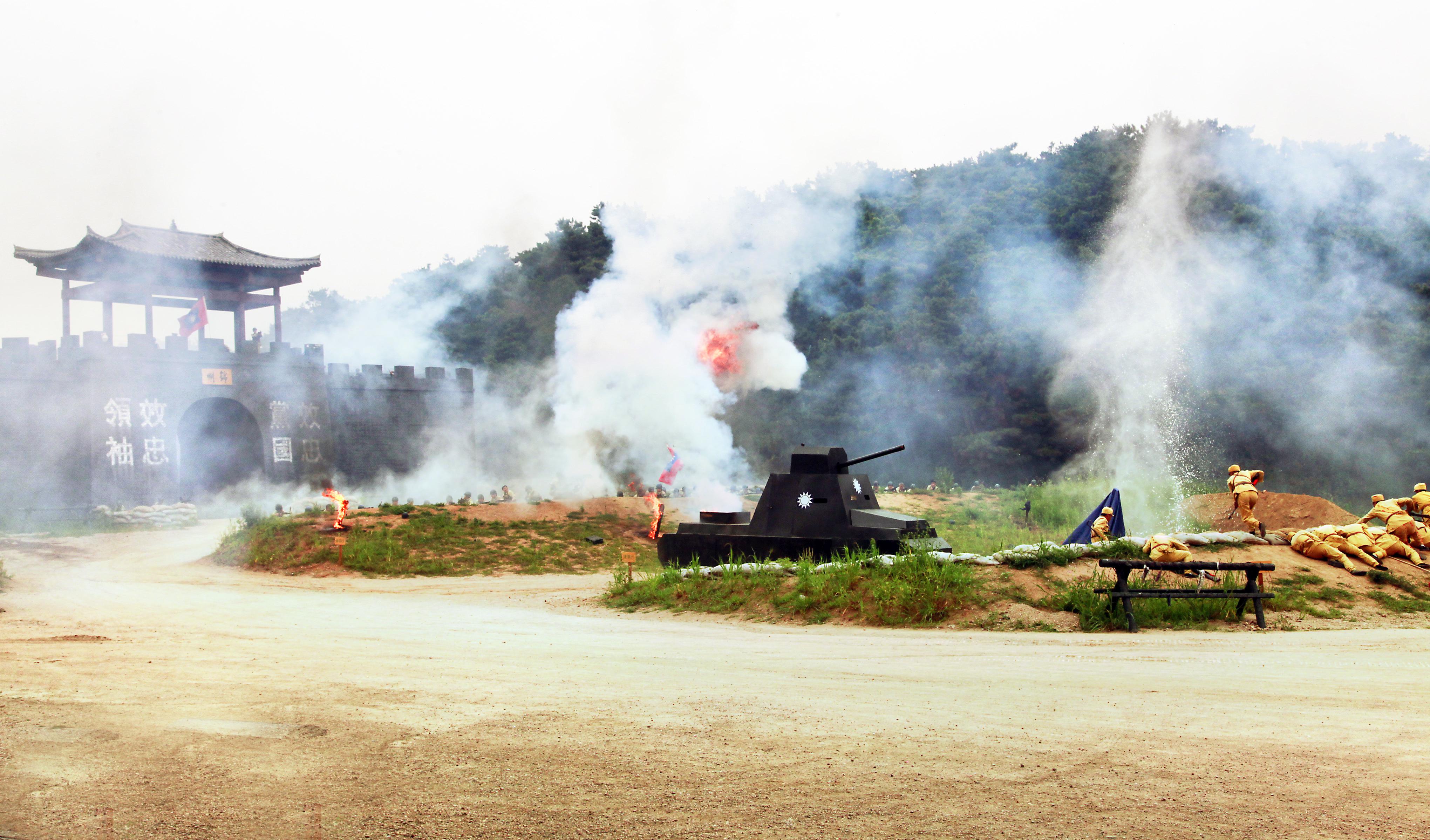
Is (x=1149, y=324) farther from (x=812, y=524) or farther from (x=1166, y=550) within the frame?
(x=1166, y=550)

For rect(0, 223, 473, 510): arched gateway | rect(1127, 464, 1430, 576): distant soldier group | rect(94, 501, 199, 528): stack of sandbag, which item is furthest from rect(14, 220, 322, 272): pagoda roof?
rect(1127, 464, 1430, 576): distant soldier group

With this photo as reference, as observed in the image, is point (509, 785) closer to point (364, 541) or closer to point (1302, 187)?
point (364, 541)

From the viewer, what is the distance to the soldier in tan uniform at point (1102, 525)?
1268 centimetres

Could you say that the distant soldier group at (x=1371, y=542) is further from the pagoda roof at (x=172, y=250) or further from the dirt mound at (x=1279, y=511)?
the pagoda roof at (x=172, y=250)

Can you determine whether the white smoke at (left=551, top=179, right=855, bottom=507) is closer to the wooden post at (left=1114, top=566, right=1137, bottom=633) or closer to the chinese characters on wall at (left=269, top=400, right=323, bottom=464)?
the chinese characters on wall at (left=269, top=400, right=323, bottom=464)

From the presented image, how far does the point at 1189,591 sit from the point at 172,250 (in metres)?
31.5

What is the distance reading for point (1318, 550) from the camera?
11.2m

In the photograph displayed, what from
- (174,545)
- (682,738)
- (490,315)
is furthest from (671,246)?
(490,315)

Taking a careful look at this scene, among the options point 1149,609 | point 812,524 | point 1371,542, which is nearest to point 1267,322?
point 1371,542

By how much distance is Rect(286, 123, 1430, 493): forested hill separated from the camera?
34562mm

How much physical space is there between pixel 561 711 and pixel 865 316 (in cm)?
3249

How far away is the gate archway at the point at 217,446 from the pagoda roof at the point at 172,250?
4.47 meters

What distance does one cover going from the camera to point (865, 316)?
37.4 meters

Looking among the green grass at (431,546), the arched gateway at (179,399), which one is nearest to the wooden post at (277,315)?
the arched gateway at (179,399)
